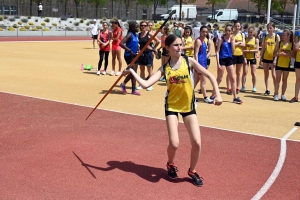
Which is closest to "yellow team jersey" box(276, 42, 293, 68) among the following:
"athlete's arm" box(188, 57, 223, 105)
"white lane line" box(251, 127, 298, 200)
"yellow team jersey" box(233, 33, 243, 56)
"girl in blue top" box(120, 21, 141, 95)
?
"yellow team jersey" box(233, 33, 243, 56)

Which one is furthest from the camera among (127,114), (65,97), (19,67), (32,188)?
(19,67)

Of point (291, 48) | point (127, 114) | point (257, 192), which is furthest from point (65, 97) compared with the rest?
point (257, 192)

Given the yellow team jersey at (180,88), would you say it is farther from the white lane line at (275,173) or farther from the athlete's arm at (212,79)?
the white lane line at (275,173)

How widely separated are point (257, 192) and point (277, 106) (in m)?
6.33

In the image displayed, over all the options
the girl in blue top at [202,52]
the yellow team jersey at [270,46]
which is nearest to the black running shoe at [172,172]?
the girl in blue top at [202,52]

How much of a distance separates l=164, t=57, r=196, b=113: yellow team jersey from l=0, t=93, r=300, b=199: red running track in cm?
104

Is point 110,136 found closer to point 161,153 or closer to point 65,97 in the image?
point 161,153

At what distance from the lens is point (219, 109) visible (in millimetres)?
11195

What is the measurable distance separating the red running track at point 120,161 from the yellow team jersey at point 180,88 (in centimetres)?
104

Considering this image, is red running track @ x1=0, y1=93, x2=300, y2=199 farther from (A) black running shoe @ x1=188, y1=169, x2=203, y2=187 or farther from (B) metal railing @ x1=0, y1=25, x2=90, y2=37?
(B) metal railing @ x1=0, y1=25, x2=90, y2=37

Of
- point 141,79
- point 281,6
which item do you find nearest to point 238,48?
point 141,79

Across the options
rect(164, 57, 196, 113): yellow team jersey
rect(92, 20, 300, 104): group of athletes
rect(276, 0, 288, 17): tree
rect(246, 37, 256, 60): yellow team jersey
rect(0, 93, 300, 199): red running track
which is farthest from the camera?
rect(276, 0, 288, 17): tree

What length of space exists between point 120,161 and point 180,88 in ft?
5.60

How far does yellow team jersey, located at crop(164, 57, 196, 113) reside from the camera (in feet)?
19.5
